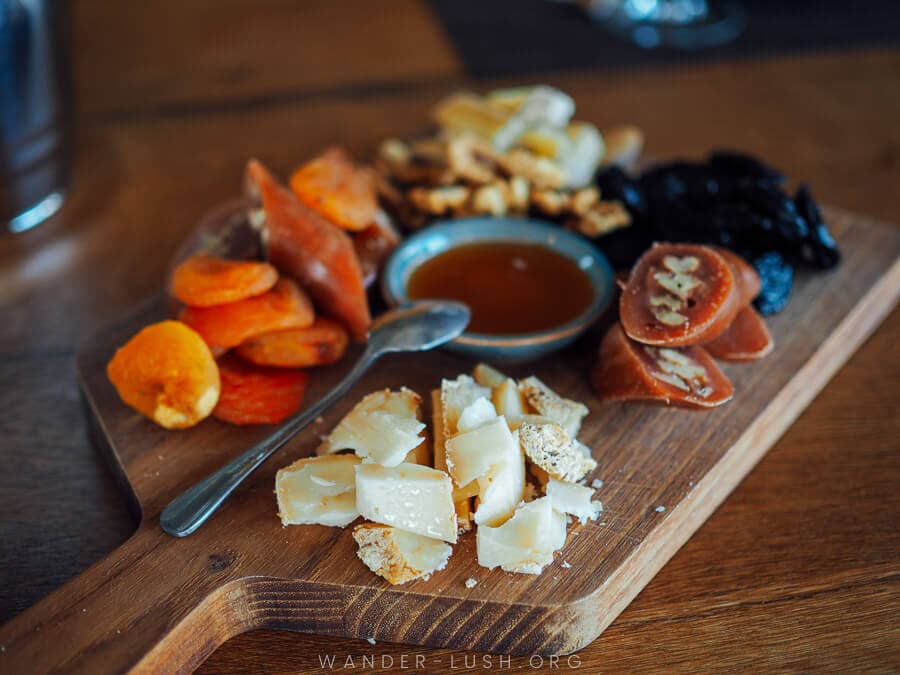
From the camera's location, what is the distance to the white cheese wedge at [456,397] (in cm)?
135

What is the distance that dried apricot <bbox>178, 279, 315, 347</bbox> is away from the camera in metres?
1.51

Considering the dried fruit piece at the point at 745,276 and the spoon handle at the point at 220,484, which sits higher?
the spoon handle at the point at 220,484

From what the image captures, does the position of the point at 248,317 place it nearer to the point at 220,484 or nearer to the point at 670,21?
the point at 220,484

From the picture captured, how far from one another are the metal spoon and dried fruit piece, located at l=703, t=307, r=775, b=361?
0.44 m

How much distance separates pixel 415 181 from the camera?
2090 millimetres

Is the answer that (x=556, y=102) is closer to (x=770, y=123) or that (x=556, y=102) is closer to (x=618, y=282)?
(x=618, y=282)

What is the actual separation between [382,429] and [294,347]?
292 millimetres

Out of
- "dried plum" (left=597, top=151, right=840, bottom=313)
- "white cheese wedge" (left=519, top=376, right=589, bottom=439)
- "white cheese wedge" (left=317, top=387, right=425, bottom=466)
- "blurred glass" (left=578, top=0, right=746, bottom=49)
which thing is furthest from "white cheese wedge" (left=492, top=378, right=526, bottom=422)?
"blurred glass" (left=578, top=0, right=746, bottom=49)

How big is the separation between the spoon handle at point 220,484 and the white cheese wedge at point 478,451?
0.26m

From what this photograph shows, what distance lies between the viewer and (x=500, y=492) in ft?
4.19

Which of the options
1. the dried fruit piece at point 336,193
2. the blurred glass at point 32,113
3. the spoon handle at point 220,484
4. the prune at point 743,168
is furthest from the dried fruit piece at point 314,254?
the prune at point 743,168

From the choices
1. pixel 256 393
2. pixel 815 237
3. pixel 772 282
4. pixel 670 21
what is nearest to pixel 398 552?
pixel 256 393

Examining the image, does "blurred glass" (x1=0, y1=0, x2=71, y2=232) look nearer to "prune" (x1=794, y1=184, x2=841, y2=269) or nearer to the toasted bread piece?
the toasted bread piece

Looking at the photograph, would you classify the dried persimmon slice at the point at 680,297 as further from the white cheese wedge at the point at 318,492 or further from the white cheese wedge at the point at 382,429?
the white cheese wedge at the point at 318,492
